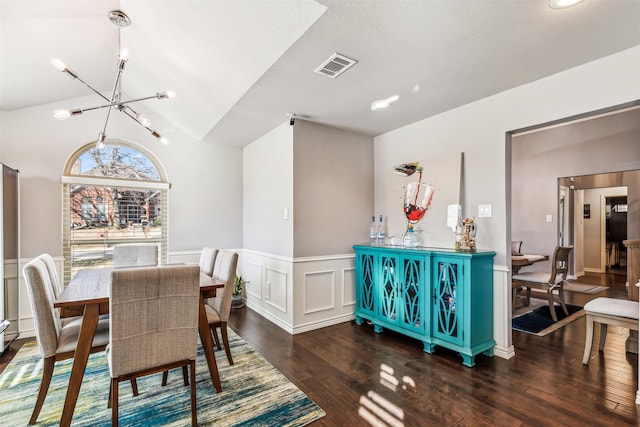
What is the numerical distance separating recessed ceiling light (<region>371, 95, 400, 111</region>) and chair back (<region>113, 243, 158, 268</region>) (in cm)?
289

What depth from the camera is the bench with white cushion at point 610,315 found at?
7.68 feet

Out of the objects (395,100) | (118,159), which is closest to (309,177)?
(395,100)

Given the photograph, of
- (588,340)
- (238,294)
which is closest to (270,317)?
(238,294)

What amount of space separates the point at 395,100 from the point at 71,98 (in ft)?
12.8

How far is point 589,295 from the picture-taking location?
16.2 ft

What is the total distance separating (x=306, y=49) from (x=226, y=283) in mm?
1959

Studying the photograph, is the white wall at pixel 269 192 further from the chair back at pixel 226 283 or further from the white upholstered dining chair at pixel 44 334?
the white upholstered dining chair at pixel 44 334

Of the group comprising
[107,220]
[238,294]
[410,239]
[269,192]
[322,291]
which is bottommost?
[238,294]

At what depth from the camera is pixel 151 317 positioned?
5.71ft

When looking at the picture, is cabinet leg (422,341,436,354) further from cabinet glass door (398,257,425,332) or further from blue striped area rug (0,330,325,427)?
blue striped area rug (0,330,325,427)

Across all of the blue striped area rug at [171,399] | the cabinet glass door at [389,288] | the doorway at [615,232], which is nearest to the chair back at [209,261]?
the blue striped area rug at [171,399]

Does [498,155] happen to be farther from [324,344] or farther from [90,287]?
[90,287]

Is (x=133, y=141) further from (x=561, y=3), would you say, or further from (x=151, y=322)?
(x=561, y=3)

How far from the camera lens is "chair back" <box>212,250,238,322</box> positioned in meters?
2.59
